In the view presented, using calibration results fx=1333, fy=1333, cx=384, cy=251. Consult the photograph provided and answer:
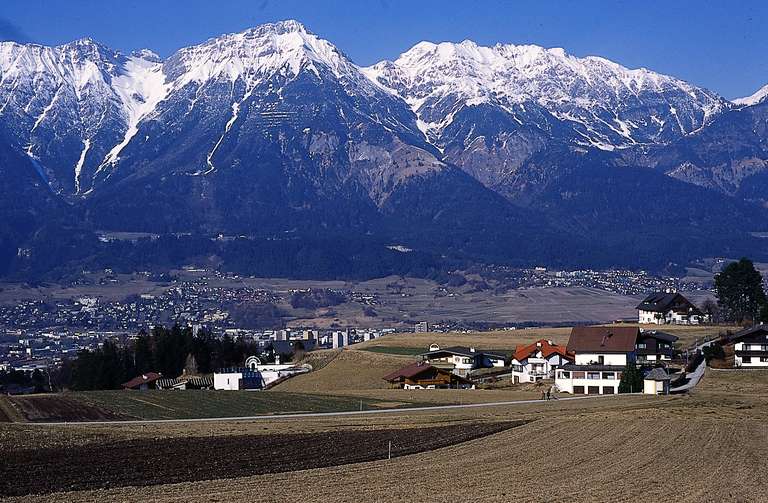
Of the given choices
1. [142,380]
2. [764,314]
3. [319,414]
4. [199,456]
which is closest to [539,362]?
[764,314]

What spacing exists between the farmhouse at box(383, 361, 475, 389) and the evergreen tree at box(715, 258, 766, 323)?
35.1 m

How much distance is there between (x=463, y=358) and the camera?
88438 mm

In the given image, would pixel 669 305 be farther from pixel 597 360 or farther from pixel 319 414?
pixel 319 414

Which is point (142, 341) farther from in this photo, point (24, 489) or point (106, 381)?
point (24, 489)

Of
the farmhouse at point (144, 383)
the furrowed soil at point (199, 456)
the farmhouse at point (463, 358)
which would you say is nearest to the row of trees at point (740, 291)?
the farmhouse at point (463, 358)

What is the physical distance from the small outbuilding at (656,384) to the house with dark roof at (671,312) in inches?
1982

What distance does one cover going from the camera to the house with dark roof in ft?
385

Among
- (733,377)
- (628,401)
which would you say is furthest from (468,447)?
(733,377)

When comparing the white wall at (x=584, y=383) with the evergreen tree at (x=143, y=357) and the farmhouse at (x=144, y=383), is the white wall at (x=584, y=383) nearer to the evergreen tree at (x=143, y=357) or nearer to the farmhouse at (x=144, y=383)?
the farmhouse at (x=144, y=383)

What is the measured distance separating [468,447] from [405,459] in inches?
133

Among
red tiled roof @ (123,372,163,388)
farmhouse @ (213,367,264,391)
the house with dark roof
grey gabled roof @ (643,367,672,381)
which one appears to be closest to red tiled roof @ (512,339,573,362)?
grey gabled roof @ (643,367,672,381)

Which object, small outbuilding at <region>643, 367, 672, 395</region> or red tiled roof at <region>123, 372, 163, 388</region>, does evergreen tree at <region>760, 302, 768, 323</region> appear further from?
red tiled roof at <region>123, 372, 163, 388</region>

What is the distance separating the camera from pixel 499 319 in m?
181

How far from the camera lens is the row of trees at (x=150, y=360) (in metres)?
92.5
